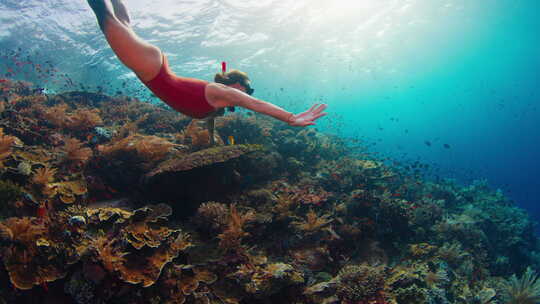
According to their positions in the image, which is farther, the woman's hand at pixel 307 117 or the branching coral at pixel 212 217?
the branching coral at pixel 212 217

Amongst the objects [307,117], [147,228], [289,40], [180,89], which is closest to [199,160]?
[147,228]

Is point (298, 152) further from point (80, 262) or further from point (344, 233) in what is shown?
point (80, 262)

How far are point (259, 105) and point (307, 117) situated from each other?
2.19 feet

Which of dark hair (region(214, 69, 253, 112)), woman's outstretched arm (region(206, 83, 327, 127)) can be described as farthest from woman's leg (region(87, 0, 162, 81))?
dark hair (region(214, 69, 253, 112))

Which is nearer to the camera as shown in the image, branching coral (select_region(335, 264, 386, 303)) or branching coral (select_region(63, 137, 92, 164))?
branching coral (select_region(335, 264, 386, 303))

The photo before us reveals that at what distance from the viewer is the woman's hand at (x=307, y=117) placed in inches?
112

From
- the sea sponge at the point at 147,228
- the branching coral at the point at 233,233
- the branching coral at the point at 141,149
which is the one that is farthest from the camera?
the branching coral at the point at 141,149

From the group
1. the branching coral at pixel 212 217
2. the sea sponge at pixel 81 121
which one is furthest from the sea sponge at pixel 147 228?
the sea sponge at pixel 81 121

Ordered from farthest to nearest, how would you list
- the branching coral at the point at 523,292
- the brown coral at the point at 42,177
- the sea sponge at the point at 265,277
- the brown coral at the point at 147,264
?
the branching coral at the point at 523,292 → the brown coral at the point at 42,177 → the sea sponge at the point at 265,277 → the brown coral at the point at 147,264

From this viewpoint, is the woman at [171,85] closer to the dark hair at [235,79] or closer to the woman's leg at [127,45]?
the woman's leg at [127,45]

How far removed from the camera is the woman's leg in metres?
3.00

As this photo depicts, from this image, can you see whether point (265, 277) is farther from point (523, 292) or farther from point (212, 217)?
point (523, 292)

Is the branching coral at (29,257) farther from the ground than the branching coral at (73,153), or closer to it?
closer to it

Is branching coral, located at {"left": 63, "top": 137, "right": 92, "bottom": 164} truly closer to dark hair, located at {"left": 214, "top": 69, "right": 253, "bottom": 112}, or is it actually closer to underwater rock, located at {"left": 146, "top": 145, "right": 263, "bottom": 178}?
underwater rock, located at {"left": 146, "top": 145, "right": 263, "bottom": 178}
